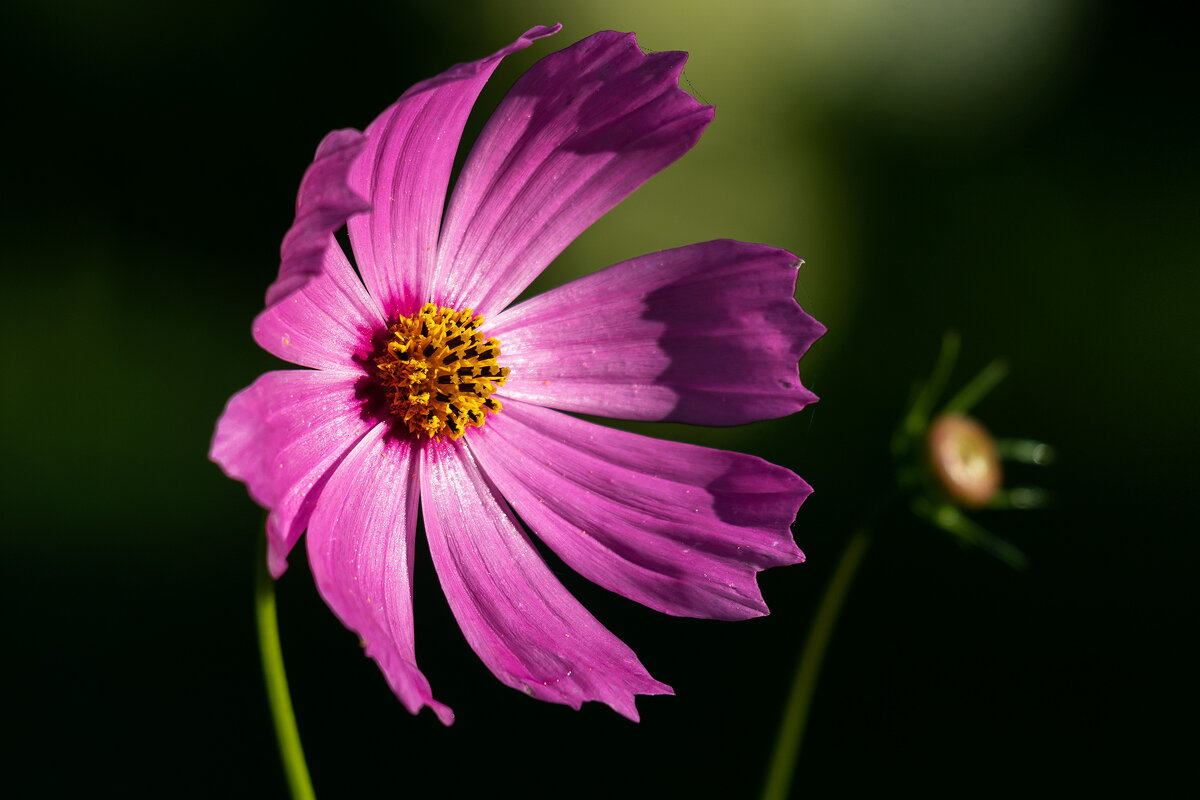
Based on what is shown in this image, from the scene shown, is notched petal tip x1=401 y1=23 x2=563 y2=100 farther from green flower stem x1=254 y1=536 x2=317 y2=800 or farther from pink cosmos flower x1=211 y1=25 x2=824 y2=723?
green flower stem x1=254 y1=536 x2=317 y2=800

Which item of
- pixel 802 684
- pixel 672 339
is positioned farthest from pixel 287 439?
pixel 802 684

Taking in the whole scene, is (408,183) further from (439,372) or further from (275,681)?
(275,681)

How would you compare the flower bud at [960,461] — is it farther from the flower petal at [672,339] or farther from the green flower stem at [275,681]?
the green flower stem at [275,681]

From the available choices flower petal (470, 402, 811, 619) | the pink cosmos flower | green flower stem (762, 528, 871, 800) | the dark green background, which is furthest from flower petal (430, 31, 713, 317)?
the dark green background

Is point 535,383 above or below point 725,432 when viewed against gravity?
below

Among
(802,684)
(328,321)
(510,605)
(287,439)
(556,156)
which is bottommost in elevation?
(802,684)

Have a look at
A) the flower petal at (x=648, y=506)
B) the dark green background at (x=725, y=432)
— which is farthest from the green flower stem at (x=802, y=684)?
the dark green background at (x=725, y=432)
